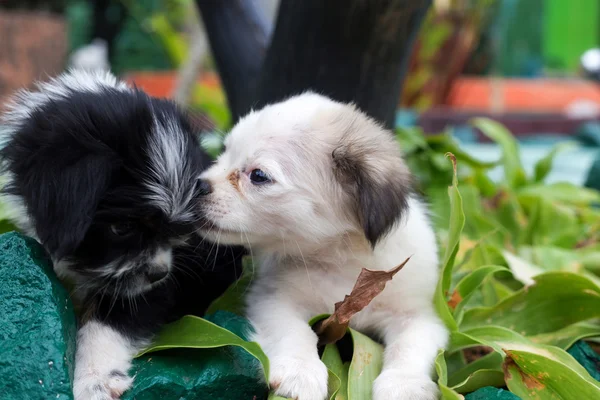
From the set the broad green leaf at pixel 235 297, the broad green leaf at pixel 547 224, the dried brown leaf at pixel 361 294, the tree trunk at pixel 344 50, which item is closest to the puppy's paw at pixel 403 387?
the dried brown leaf at pixel 361 294

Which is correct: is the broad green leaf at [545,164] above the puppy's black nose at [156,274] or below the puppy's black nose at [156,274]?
below

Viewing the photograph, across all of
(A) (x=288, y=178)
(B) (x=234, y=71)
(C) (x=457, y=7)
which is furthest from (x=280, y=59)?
(C) (x=457, y=7)

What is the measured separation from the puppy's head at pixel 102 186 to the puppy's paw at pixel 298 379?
58 centimetres

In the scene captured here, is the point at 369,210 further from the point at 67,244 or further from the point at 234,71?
the point at 234,71

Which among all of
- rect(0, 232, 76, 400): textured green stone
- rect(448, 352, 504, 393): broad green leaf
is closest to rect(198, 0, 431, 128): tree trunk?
rect(448, 352, 504, 393): broad green leaf

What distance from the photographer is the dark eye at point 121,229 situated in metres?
2.53

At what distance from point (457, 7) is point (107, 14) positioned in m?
8.60

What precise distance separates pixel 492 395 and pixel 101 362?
4.68ft

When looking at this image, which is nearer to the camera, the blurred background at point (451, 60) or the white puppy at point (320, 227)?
the white puppy at point (320, 227)

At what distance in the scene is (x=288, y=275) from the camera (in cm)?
308

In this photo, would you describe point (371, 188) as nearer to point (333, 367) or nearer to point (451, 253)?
point (451, 253)

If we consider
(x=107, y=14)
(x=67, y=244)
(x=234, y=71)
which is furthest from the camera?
(x=107, y=14)

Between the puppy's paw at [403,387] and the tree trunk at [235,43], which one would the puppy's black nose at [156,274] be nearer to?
the puppy's paw at [403,387]

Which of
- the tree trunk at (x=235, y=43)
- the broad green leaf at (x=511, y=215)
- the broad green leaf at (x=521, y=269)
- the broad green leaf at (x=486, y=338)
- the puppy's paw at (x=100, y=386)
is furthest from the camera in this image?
the broad green leaf at (x=511, y=215)
